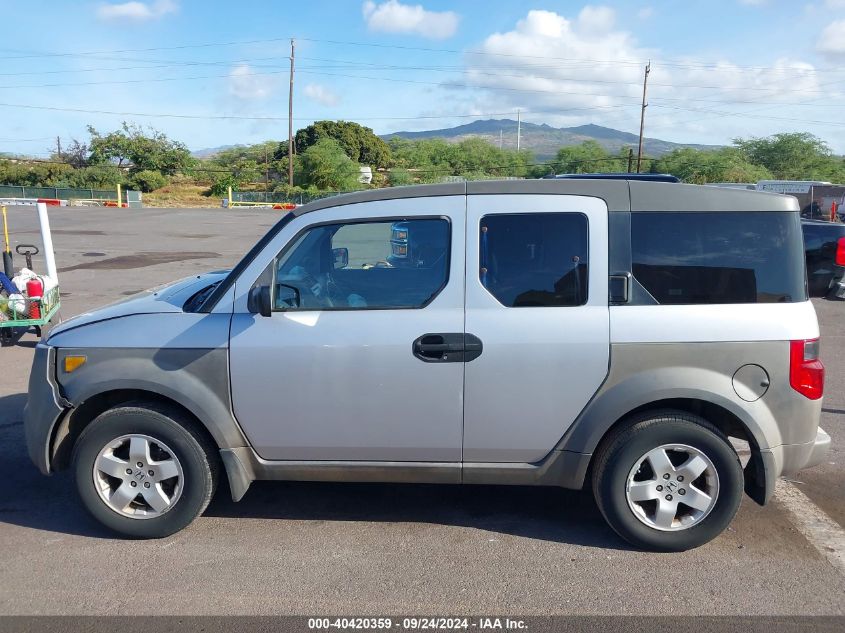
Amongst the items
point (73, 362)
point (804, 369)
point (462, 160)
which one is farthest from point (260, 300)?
point (462, 160)

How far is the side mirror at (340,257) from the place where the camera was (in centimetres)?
415

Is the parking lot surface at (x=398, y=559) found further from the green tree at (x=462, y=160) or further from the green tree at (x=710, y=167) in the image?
the green tree at (x=462, y=160)

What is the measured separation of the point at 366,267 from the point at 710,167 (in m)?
55.0

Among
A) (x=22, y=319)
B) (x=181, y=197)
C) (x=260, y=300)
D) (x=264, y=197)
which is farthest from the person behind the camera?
(x=181, y=197)

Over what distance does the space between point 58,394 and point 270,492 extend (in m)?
1.44

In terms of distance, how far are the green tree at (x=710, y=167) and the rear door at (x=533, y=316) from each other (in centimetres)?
4904

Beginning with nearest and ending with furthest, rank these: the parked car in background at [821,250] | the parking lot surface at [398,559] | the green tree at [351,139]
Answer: the parking lot surface at [398,559]
the parked car in background at [821,250]
the green tree at [351,139]

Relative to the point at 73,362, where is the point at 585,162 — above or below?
above

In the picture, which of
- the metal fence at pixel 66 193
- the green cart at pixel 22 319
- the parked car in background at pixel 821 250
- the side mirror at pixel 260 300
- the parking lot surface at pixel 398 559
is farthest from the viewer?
the metal fence at pixel 66 193

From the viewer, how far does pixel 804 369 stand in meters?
3.81

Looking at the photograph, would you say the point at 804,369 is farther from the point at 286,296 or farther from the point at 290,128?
the point at 290,128

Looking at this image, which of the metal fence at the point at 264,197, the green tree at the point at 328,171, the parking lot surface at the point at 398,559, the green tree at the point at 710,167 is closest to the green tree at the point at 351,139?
the green tree at the point at 328,171

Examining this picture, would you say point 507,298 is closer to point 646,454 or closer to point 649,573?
point 646,454

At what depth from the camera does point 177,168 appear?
72.6 m
